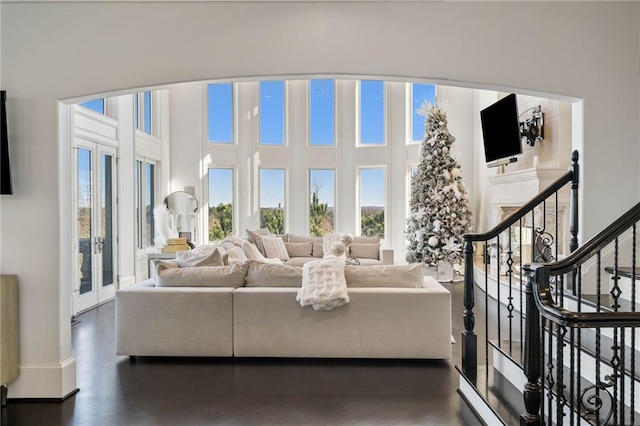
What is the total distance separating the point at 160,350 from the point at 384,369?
2.12m

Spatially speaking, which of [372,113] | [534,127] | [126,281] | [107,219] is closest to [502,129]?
[534,127]

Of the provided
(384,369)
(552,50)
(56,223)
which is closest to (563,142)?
(552,50)

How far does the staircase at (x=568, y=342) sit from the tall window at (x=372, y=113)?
7130mm

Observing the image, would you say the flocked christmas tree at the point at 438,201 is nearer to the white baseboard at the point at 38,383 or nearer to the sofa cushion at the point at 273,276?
the sofa cushion at the point at 273,276

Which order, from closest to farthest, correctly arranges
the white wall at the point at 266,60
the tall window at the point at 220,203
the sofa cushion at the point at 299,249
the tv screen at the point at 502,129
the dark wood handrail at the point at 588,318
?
the dark wood handrail at the point at 588,318 < the white wall at the point at 266,60 < the tv screen at the point at 502,129 < the sofa cushion at the point at 299,249 < the tall window at the point at 220,203

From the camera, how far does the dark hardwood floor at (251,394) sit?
10.2ft

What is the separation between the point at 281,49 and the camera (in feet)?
11.1

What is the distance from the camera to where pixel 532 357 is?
7.09 feet

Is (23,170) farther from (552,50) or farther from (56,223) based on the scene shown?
(552,50)

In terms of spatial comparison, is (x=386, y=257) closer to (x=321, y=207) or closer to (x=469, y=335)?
(x=321, y=207)

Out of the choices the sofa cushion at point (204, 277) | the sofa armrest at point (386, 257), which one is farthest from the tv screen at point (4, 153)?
the sofa armrest at point (386, 257)

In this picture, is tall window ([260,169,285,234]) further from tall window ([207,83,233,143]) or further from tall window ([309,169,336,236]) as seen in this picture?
tall window ([207,83,233,143])

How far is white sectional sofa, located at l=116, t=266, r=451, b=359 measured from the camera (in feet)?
13.7

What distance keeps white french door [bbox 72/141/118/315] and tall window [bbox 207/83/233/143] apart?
3.81m
